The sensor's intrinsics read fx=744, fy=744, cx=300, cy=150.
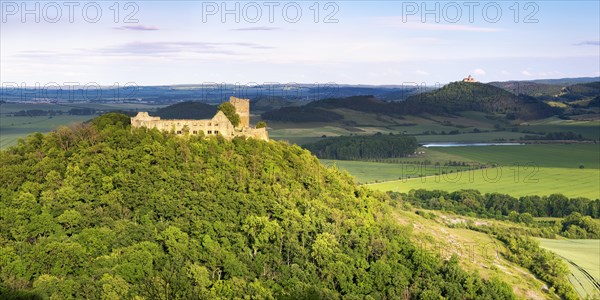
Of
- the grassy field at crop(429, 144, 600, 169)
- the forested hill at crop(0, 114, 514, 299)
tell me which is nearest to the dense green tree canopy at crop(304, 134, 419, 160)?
the grassy field at crop(429, 144, 600, 169)

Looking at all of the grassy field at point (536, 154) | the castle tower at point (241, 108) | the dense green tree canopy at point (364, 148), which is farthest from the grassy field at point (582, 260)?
the dense green tree canopy at point (364, 148)

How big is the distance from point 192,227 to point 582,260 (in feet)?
136

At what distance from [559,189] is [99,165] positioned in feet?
257

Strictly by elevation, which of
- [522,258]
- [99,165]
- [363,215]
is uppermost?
[99,165]

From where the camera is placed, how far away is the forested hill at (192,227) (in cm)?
5131

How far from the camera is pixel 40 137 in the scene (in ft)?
235

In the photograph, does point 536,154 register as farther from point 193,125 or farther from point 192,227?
point 192,227

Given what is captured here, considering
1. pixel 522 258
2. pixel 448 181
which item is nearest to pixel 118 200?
pixel 522 258

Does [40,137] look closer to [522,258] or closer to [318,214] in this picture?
[318,214]

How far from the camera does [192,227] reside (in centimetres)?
5928

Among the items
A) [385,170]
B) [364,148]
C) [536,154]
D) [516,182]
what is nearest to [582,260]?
[516,182]

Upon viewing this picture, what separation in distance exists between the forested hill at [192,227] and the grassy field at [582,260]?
1168 cm

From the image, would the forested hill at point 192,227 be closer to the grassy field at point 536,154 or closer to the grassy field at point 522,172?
the grassy field at point 522,172

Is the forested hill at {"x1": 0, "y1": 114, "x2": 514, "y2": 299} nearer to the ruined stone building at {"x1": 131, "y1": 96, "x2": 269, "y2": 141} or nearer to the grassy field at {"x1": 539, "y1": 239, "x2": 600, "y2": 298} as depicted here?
the ruined stone building at {"x1": 131, "y1": 96, "x2": 269, "y2": 141}
